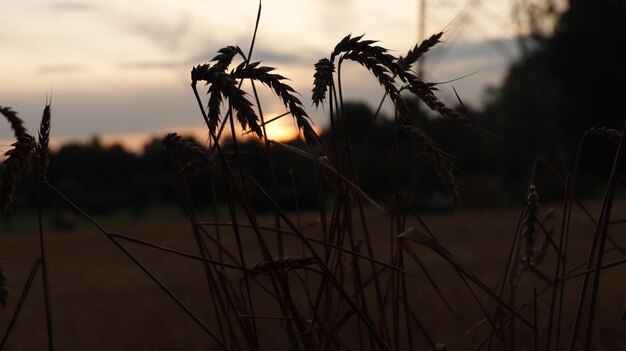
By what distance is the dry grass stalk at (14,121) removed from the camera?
1269mm

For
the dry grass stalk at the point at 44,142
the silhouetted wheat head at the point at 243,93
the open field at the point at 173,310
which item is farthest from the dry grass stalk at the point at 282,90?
the open field at the point at 173,310

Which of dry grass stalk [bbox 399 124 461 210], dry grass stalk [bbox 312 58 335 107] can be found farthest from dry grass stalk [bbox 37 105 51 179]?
dry grass stalk [bbox 399 124 461 210]

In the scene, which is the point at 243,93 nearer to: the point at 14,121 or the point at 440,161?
the point at 440,161

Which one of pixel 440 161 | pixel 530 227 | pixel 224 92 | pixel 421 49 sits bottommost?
pixel 530 227

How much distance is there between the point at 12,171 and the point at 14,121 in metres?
0.30

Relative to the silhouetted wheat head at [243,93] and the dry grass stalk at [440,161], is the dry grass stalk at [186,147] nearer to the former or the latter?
the silhouetted wheat head at [243,93]

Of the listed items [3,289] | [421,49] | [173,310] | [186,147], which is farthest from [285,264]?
[173,310]

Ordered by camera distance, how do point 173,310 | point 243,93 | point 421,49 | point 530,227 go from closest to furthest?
point 243,93, point 530,227, point 421,49, point 173,310

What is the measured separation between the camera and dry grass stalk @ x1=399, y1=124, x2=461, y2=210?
3.65ft

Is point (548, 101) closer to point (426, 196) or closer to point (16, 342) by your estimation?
point (426, 196)

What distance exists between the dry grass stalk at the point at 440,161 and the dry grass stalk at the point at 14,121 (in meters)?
0.60

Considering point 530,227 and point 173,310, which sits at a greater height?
point 530,227

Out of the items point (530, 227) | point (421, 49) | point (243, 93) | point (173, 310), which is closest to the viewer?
point (243, 93)

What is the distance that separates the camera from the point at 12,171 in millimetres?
1030
